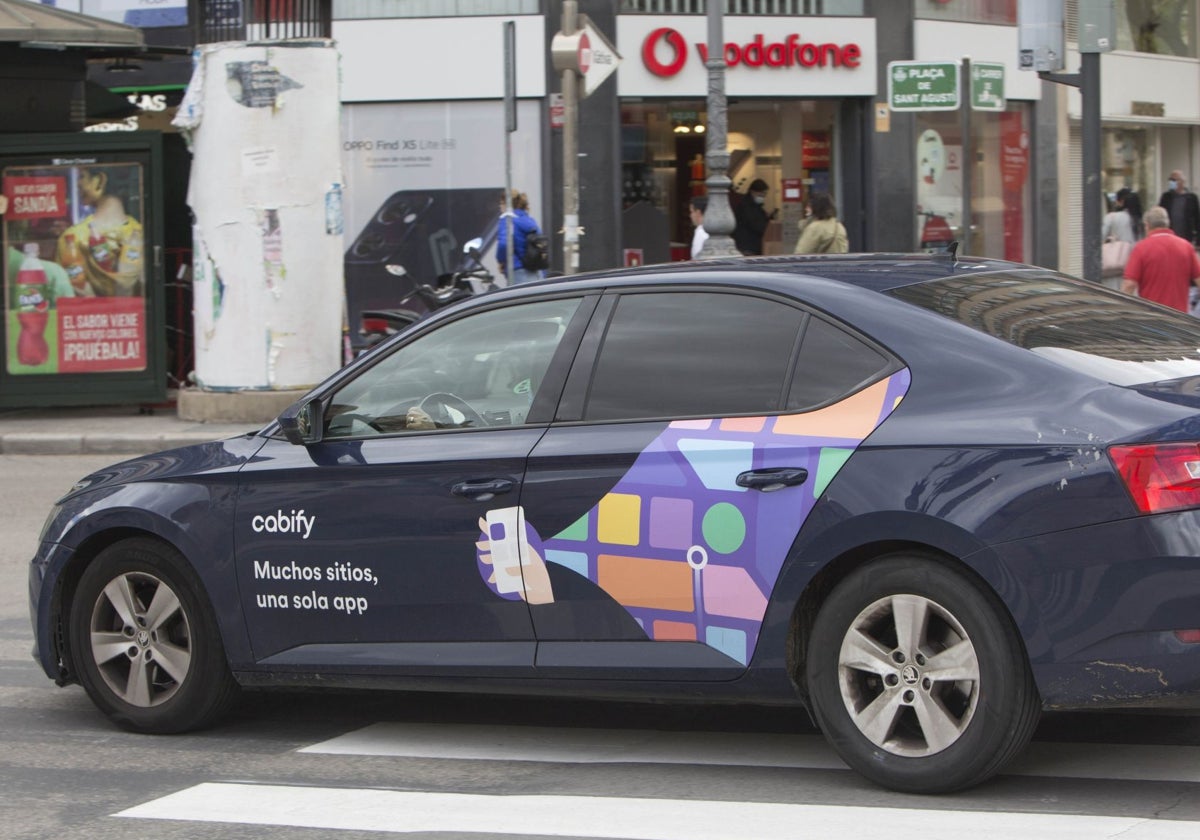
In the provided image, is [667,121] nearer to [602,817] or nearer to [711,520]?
[711,520]

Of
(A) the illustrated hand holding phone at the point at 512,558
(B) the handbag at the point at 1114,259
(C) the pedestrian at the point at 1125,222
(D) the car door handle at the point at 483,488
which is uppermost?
(C) the pedestrian at the point at 1125,222

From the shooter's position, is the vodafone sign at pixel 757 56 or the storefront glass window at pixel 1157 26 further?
the storefront glass window at pixel 1157 26

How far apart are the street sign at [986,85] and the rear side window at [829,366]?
31.5ft

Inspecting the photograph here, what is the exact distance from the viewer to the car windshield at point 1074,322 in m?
4.85

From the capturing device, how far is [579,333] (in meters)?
5.48

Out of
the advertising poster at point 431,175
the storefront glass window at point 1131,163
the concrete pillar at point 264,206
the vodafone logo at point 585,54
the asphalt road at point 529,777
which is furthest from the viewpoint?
the storefront glass window at point 1131,163

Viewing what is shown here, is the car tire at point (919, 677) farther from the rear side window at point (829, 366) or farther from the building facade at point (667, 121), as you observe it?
the building facade at point (667, 121)

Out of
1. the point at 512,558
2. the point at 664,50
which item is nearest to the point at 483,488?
the point at 512,558


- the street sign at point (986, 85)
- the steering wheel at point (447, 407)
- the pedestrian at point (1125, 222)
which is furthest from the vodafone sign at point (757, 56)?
the steering wheel at point (447, 407)

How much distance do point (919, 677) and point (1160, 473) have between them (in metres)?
0.85

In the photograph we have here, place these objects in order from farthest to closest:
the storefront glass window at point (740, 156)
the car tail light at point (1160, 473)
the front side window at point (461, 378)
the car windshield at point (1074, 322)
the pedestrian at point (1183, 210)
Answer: the pedestrian at point (1183, 210) → the storefront glass window at point (740, 156) → the front side window at point (461, 378) → the car windshield at point (1074, 322) → the car tail light at point (1160, 473)

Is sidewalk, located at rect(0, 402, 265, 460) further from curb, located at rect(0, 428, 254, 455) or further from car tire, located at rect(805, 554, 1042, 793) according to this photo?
car tire, located at rect(805, 554, 1042, 793)

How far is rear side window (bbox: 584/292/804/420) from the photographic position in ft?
16.8

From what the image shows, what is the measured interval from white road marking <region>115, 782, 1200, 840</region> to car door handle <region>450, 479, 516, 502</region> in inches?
35.8
